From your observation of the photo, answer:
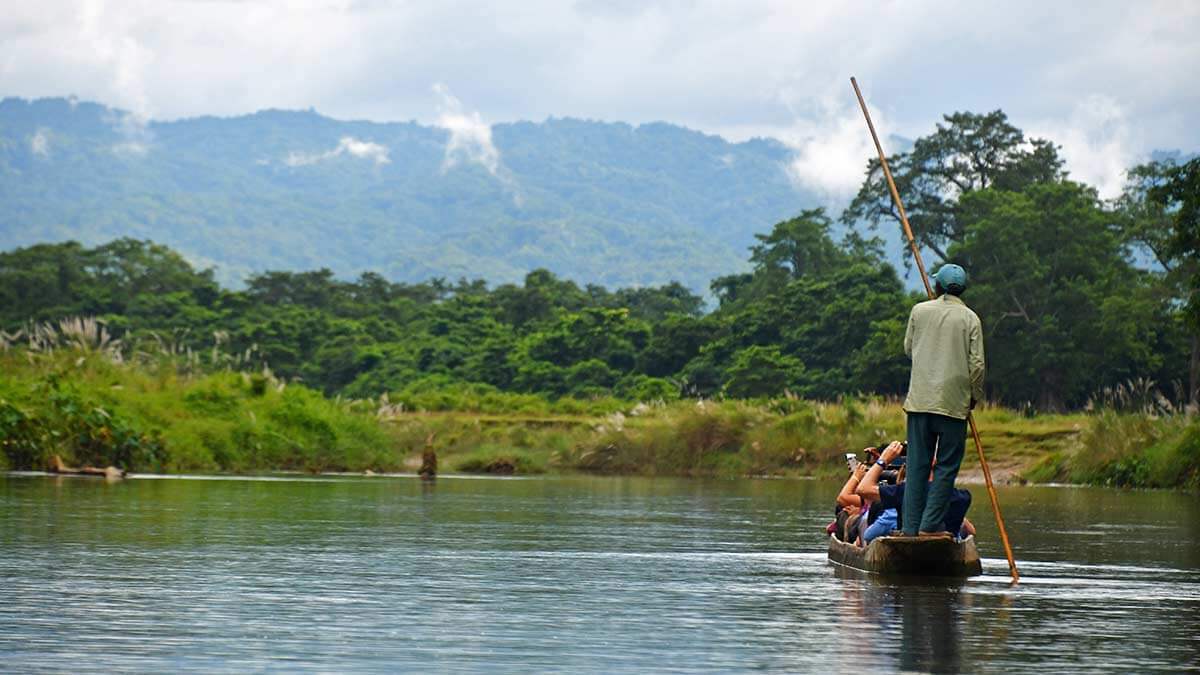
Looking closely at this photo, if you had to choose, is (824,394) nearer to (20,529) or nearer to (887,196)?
(887,196)

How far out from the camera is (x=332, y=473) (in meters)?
37.1

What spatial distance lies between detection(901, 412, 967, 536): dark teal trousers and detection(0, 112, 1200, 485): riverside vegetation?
19266mm

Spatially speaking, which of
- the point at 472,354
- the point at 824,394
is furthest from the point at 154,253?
the point at 824,394

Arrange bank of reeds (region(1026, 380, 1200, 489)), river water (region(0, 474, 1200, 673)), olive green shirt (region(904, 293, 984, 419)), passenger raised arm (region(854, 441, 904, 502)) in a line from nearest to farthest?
1. river water (region(0, 474, 1200, 673))
2. olive green shirt (region(904, 293, 984, 419))
3. passenger raised arm (region(854, 441, 904, 502))
4. bank of reeds (region(1026, 380, 1200, 489))

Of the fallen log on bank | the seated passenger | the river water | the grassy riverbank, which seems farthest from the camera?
the grassy riverbank

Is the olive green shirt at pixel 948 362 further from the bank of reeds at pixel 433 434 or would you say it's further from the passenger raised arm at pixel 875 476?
the bank of reeds at pixel 433 434

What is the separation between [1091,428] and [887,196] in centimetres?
5642

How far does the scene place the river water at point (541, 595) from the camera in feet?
28.1

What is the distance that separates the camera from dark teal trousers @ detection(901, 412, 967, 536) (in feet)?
41.7

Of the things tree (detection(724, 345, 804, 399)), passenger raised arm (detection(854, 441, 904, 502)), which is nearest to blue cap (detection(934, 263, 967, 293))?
passenger raised arm (detection(854, 441, 904, 502))

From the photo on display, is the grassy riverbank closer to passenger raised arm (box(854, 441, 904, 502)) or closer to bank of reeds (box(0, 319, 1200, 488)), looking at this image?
bank of reeds (box(0, 319, 1200, 488))

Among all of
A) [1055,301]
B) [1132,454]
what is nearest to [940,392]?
[1132,454]

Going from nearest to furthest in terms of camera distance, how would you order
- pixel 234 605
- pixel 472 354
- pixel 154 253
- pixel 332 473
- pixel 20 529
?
pixel 234 605 < pixel 20 529 < pixel 332 473 < pixel 472 354 < pixel 154 253

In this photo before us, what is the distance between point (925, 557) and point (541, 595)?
9.63ft
